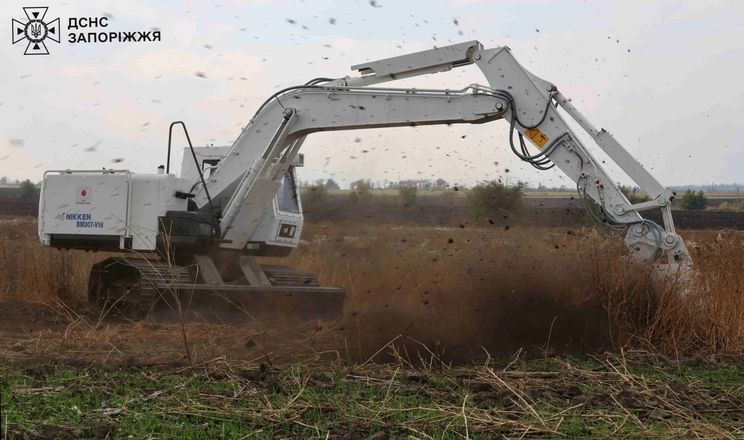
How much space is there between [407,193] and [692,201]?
4651 centimetres

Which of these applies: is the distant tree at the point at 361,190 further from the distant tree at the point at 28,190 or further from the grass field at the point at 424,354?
the distant tree at the point at 28,190

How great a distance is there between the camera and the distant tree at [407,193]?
52.5 ft

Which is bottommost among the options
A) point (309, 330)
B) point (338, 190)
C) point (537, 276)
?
point (309, 330)

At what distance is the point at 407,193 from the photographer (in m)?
16.4

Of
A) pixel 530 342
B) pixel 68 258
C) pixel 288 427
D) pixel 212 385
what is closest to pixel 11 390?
pixel 212 385

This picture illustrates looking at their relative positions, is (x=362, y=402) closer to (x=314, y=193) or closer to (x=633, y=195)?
(x=633, y=195)

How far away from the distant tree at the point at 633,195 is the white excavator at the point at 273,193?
245 mm

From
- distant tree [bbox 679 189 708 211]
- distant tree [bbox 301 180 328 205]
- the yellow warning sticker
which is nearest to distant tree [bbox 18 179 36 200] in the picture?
distant tree [bbox 679 189 708 211]

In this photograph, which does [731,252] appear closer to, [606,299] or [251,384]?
[606,299]

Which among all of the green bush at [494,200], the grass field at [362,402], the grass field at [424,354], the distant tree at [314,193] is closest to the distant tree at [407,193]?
the grass field at [424,354]

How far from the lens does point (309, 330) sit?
13.1m

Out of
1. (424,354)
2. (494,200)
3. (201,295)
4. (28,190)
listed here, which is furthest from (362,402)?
(28,190)

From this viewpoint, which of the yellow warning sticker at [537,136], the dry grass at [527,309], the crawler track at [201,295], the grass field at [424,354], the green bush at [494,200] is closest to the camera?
the grass field at [424,354]

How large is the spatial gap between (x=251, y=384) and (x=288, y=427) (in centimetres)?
144
